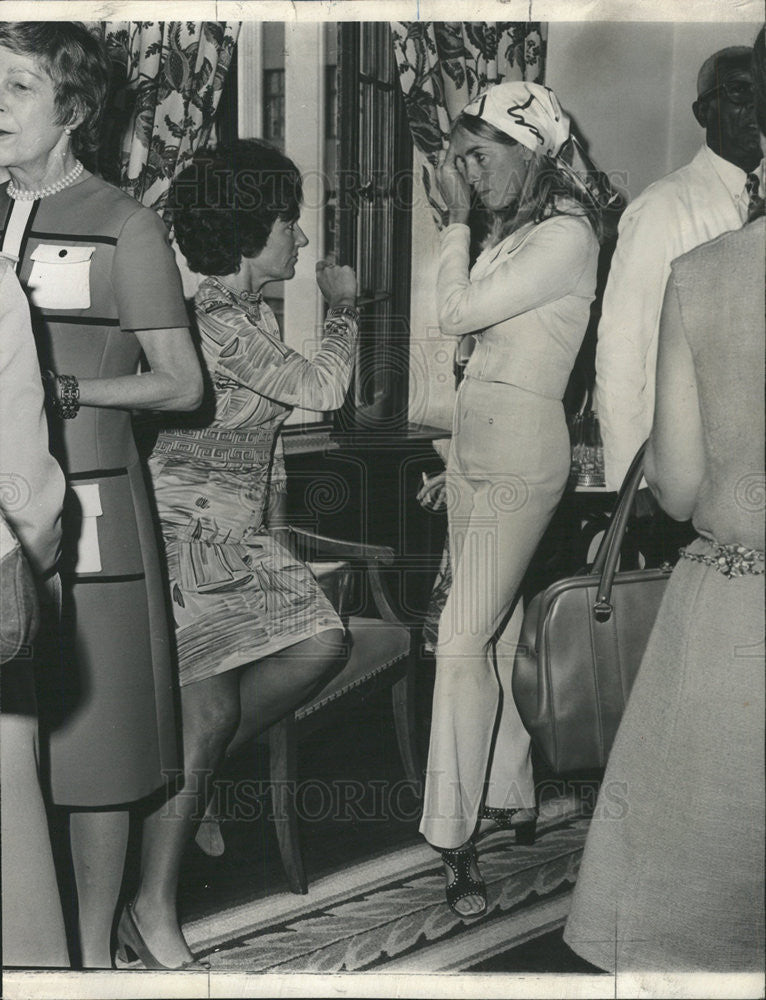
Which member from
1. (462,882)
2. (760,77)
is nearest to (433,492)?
(462,882)

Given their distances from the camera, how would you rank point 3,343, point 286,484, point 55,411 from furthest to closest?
point 286,484, point 55,411, point 3,343

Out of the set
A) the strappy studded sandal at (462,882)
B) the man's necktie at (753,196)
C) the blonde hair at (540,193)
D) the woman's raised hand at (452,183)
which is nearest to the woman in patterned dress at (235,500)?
the woman's raised hand at (452,183)

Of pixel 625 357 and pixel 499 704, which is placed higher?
pixel 625 357

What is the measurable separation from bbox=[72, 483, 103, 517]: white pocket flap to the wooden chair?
0.43 metres

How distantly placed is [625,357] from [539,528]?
42cm

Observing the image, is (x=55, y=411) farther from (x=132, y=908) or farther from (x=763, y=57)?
(x=763, y=57)

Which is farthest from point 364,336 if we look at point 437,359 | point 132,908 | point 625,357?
point 132,908

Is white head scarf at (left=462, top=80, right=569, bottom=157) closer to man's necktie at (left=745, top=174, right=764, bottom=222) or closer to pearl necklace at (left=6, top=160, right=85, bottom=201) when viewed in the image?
man's necktie at (left=745, top=174, right=764, bottom=222)

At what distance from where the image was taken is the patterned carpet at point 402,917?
8.64 ft

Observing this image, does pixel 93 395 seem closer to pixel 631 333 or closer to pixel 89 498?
pixel 89 498

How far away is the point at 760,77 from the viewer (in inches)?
84.3

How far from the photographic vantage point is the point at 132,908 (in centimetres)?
266

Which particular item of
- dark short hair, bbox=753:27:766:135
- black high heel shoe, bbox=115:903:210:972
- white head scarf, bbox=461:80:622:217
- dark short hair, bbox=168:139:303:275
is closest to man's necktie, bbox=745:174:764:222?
dark short hair, bbox=753:27:766:135

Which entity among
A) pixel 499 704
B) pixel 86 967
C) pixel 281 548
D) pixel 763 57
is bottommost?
pixel 86 967
